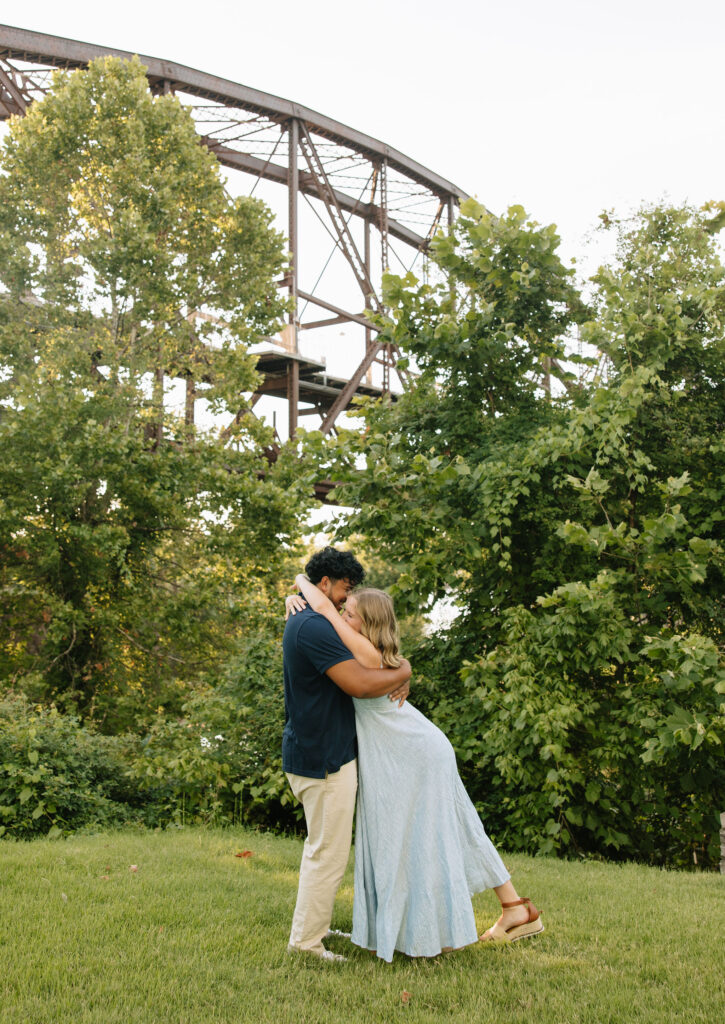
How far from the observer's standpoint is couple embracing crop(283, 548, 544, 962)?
372 cm

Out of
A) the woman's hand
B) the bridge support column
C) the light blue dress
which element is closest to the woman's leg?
the light blue dress

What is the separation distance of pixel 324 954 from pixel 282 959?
18 centimetres

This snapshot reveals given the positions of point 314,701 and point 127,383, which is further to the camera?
point 127,383

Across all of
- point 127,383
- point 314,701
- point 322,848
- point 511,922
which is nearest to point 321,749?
point 314,701

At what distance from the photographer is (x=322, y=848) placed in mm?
3740

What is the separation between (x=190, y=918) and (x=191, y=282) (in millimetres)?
11947

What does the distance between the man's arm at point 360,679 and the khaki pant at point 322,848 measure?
0.36 metres

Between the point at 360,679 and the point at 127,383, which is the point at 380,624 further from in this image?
the point at 127,383

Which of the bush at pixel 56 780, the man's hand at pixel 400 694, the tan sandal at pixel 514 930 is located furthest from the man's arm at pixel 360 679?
the bush at pixel 56 780

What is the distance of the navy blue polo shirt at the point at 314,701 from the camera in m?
3.71

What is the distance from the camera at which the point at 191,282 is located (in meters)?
14.6

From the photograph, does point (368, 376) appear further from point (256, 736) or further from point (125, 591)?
point (256, 736)

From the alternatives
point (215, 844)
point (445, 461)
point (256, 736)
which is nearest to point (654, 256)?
point (445, 461)

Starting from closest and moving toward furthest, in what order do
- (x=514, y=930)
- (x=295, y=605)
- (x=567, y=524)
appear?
1. (x=295, y=605)
2. (x=514, y=930)
3. (x=567, y=524)
